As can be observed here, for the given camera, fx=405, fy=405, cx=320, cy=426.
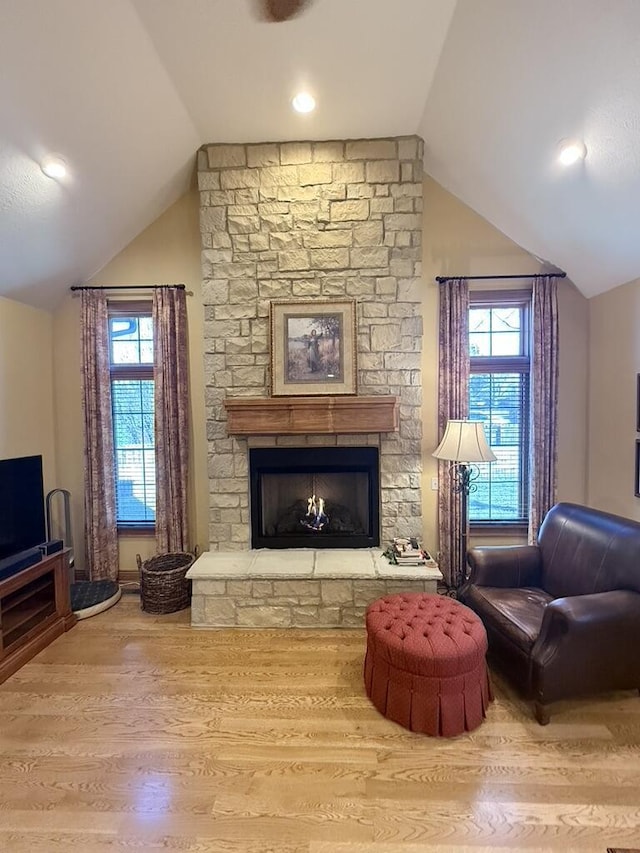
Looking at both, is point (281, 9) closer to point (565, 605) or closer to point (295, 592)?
point (565, 605)

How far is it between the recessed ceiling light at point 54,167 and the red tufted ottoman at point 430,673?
355 cm

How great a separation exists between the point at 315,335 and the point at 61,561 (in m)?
2.73

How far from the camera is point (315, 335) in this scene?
3465 mm

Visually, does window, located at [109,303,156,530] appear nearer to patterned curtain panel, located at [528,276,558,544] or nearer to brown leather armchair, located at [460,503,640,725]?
brown leather armchair, located at [460,503,640,725]

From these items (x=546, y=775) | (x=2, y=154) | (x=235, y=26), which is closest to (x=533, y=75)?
(x=235, y=26)

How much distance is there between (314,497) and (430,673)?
5.99 ft

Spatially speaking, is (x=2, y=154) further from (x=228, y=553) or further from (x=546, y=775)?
(x=546, y=775)

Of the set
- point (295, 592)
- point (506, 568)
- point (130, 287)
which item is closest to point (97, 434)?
point (130, 287)

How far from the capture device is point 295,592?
3158 millimetres

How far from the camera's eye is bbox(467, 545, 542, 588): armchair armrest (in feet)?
9.52

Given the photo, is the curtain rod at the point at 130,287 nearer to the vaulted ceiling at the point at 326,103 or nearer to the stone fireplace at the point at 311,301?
the vaulted ceiling at the point at 326,103

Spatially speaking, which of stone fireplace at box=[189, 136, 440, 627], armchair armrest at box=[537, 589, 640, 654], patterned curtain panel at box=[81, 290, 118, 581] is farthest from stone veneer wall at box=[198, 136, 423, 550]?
armchair armrest at box=[537, 589, 640, 654]

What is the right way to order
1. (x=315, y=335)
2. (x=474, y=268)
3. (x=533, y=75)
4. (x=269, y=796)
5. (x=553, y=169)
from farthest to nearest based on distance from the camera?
(x=474, y=268) → (x=315, y=335) → (x=553, y=169) → (x=533, y=75) → (x=269, y=796)

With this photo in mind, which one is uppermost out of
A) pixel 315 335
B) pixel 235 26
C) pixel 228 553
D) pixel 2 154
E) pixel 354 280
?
pixel 235 26
